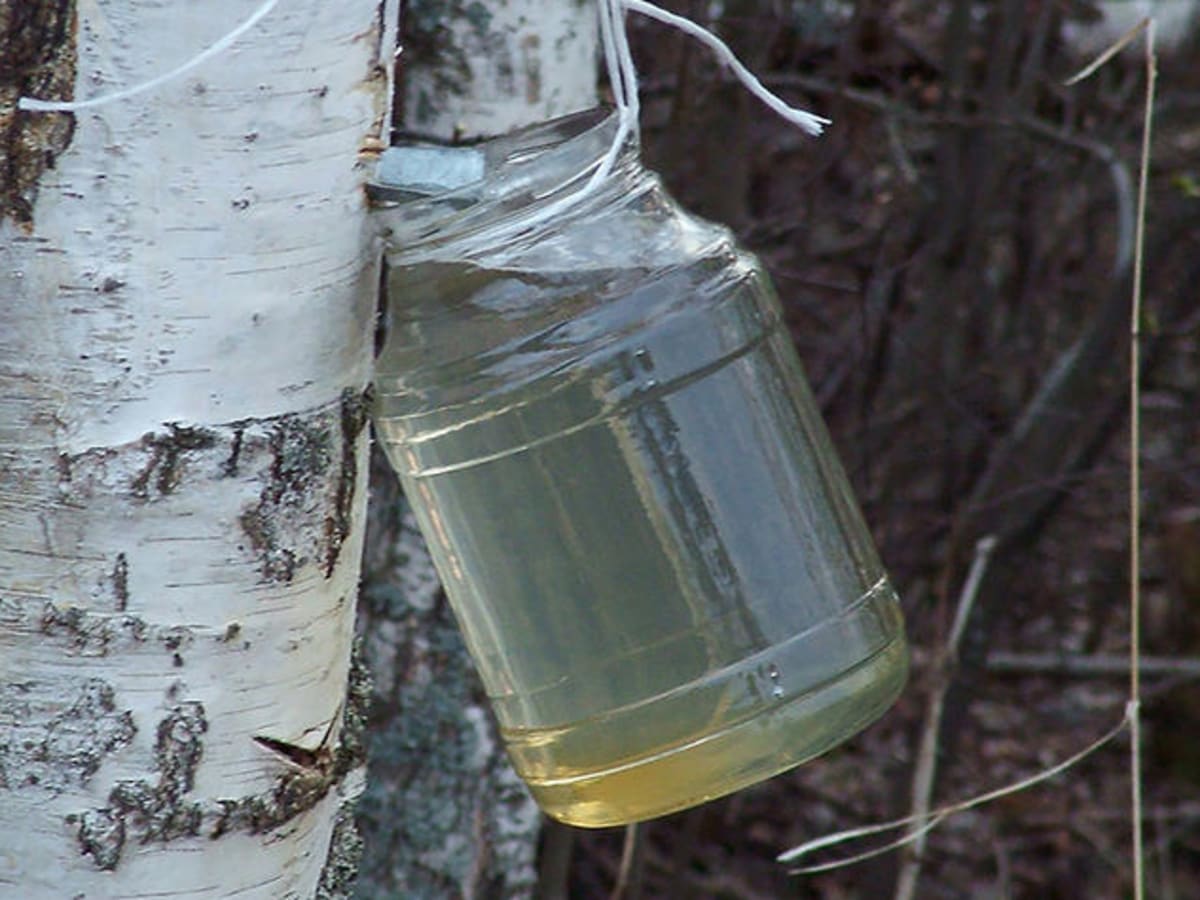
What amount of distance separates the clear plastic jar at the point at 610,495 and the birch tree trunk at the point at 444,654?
800 millimetres

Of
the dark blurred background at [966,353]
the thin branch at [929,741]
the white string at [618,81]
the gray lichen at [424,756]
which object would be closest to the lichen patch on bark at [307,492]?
the white string at [618,81]

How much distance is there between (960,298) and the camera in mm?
3346

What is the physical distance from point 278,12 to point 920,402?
2.34m

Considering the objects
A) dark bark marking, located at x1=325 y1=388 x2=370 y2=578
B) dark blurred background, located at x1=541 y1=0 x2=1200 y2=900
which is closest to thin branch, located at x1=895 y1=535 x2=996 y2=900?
dark blurred background, located at x1=541 y1=0 x2=1200 y2=900

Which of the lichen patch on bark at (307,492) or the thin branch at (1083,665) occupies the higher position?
the lichen patch on bark at (307,492)

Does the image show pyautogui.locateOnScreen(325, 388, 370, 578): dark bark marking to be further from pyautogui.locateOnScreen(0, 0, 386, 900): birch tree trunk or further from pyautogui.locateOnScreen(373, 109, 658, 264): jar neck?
pyautogui.locateOnScreen(373, 109, 658, 264): jar neck

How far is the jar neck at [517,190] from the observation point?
1161 millimetres

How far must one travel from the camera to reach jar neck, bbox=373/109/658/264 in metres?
1.16

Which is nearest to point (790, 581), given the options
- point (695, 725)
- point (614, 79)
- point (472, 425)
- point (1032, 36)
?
point (695, 725)

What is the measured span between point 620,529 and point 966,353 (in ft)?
7.85

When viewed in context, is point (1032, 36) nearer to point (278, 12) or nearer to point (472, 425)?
point (472, 425)

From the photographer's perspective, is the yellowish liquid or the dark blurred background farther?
the dark blurred background

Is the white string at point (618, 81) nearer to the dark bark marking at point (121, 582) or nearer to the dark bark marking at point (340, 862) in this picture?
the dark bark marking at point (121, 582)

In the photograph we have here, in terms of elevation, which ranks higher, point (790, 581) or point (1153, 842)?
point (790, 581)
